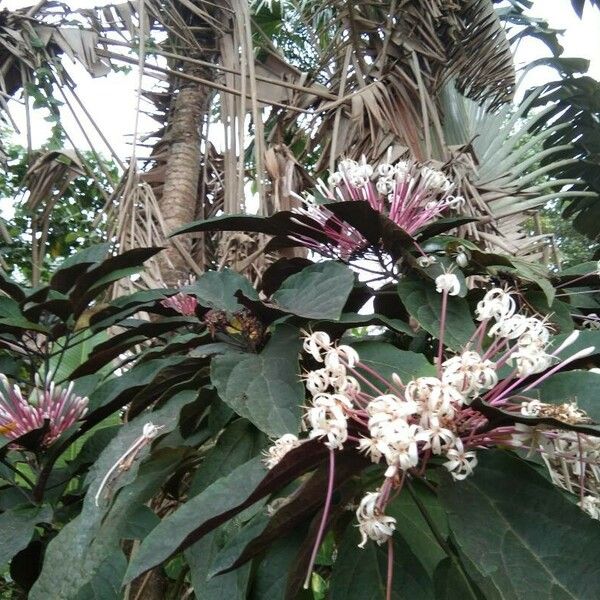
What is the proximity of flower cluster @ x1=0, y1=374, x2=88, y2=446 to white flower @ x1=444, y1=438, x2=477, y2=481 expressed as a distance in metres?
0.56

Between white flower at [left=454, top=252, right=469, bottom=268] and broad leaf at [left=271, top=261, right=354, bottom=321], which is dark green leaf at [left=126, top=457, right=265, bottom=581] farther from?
white flower at [left=454, top=252, right=469, bottom=268]

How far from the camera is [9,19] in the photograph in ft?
6.00

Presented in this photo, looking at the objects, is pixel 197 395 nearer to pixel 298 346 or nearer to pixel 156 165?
pixel 298 346

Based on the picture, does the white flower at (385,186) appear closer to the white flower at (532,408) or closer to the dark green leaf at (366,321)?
the dark green leaf at (366,321)

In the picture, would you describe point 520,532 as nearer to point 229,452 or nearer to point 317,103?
point 229,452

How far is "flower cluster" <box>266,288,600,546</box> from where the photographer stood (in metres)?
0.43

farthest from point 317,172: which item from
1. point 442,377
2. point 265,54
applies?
point 442,377

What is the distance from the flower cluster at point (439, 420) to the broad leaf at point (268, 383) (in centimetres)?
6

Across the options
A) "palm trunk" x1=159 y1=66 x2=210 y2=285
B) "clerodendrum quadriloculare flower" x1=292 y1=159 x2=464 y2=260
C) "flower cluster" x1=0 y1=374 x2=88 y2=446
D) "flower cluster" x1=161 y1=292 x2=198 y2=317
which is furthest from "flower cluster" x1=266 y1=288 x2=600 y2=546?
"palm trunk" x1=159 y1=66 x2=210 y2=285

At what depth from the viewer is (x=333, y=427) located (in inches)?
17.3

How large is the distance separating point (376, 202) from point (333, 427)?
20.0 inches

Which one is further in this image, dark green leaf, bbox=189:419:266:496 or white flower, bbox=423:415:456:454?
dark green leaf, bbox=189:419:266:496

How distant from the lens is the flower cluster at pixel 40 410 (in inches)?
32.8

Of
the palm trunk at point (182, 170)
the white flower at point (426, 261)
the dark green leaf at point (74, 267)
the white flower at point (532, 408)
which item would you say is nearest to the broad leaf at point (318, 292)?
the white flower at point (426, 261)
